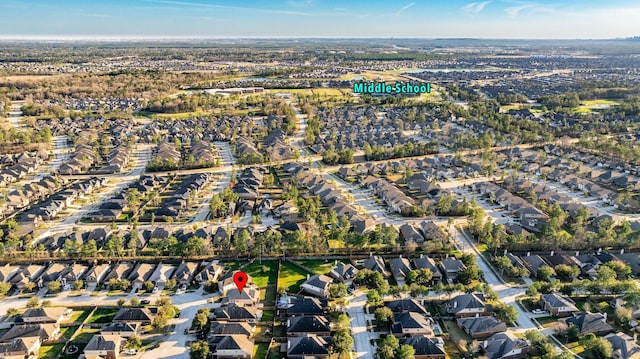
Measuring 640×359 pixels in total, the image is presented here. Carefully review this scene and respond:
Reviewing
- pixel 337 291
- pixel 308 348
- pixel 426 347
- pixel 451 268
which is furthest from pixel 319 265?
pixel 426 347

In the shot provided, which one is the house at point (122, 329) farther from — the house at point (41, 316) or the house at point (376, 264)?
the house at point (376, 264)

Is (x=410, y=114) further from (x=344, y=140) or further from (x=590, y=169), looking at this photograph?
(x=590, y=169)

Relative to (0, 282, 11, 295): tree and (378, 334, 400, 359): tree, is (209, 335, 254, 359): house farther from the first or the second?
(0, 282, 11, 295): tree

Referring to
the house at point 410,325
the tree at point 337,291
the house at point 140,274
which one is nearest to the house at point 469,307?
the house at point 410,325

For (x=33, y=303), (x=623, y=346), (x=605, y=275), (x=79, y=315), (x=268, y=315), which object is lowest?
(x=268, y=315)

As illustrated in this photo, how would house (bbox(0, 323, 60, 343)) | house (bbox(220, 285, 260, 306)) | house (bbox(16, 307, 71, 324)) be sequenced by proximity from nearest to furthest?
house (bbox(0, 323, 60, 343))
house (bbox(16, 307, 71, 324))
house (bbox(220, 285, 260, 306))

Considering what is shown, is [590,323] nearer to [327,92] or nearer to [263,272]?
[263,272]

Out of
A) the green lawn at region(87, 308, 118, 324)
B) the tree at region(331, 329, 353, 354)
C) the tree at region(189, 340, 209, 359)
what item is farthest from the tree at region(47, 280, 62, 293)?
the tree at region(331, 329, 353, 354)
